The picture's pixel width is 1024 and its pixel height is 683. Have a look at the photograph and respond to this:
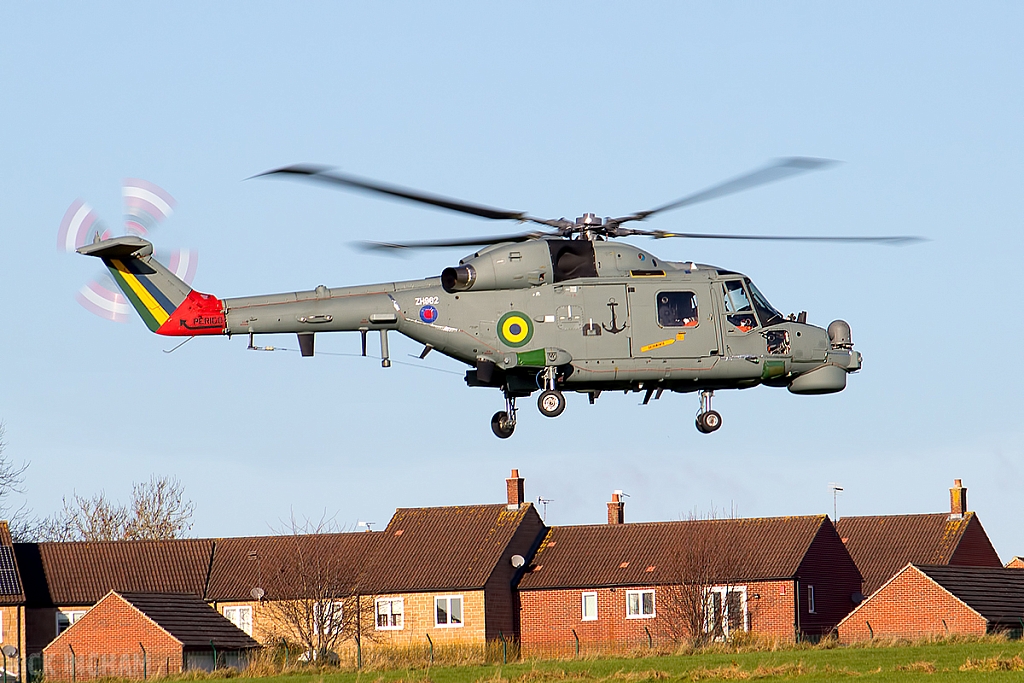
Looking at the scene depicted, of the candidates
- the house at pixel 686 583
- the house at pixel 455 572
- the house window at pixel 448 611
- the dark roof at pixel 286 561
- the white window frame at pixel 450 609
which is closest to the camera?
the house at pixel 686 583

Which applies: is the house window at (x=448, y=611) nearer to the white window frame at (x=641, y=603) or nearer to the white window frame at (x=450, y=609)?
the white window frame at (x=450, y=609)

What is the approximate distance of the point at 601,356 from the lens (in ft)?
113

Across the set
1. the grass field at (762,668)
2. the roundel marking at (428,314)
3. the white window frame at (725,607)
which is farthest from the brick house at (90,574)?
the roundel marking at (428,314)

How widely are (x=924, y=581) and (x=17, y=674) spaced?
3251 centimetres

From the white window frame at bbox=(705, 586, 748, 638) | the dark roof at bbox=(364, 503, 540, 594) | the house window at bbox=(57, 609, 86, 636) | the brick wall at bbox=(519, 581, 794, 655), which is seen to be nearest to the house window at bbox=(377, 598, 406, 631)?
the dark roof at bbox=(364, 503, 540, 594)

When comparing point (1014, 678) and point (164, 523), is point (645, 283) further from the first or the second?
point (164, 523)

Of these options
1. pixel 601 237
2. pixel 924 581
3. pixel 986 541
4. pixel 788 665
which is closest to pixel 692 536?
pixel 924 581

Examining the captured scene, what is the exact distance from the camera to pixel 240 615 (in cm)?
7481

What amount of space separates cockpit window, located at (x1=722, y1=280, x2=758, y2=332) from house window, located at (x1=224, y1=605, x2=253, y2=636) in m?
42.9

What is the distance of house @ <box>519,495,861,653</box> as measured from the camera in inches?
2783

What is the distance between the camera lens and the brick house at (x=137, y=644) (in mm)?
64250

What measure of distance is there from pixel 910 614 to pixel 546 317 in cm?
3710

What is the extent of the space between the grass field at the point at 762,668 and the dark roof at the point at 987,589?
416 centimetres

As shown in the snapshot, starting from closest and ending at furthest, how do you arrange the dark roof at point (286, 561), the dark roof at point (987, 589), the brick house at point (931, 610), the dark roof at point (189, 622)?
1. the dark roof at point (189, 622)
2. the brick house at point (931, 610)
3. the dark roof at point (987, 589)
4. the dark roof at point (286, 561)
